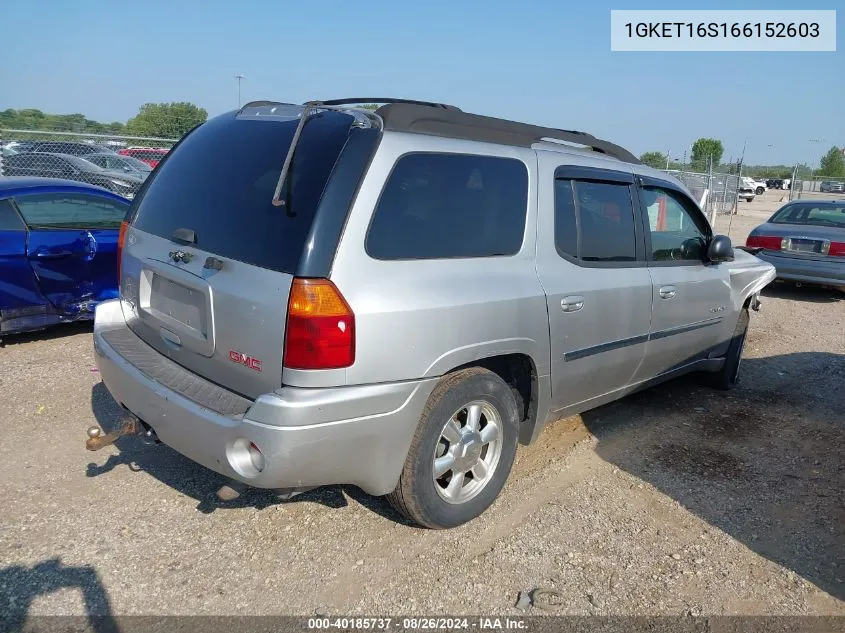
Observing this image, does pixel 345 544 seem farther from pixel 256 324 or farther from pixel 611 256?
pixel 611 256

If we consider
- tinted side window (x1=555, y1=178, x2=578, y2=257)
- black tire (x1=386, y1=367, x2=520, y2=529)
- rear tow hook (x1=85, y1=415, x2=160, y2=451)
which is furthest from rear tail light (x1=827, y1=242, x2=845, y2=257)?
rear tow hook (x1=85, y1=415, x2=160, y2=451)

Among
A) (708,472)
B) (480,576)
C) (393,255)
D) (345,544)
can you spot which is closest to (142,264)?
(393,255)

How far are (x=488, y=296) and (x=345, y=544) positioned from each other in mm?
1336

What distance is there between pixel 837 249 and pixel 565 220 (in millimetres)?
7454

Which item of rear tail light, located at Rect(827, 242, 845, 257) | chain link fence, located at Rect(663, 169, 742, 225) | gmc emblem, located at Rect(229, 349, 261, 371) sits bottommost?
gmc emblem, located at Rect(229, 349, 261, 371)

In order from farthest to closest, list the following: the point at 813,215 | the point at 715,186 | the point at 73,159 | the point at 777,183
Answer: the point at 777,183 → the point at 715,186 → the point at 73,159 → the point at 813,215

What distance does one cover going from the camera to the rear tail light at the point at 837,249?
8920mm

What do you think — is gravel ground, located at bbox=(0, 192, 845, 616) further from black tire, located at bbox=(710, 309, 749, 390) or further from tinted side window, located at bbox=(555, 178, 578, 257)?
tinted side window, located at bbox=(555, 178, 578, 257)

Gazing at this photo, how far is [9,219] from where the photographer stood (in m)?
5.48

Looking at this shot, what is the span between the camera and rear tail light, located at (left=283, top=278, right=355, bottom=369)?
2402mm

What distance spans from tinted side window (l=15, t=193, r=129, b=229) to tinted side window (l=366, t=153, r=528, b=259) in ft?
13.7

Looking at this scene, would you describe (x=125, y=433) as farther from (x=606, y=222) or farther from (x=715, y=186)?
(x=715, y=186)

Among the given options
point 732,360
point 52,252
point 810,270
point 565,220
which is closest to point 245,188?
point 565,220

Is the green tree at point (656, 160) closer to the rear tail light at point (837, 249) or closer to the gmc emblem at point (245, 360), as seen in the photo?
the rear tail light at point (837, 249)
